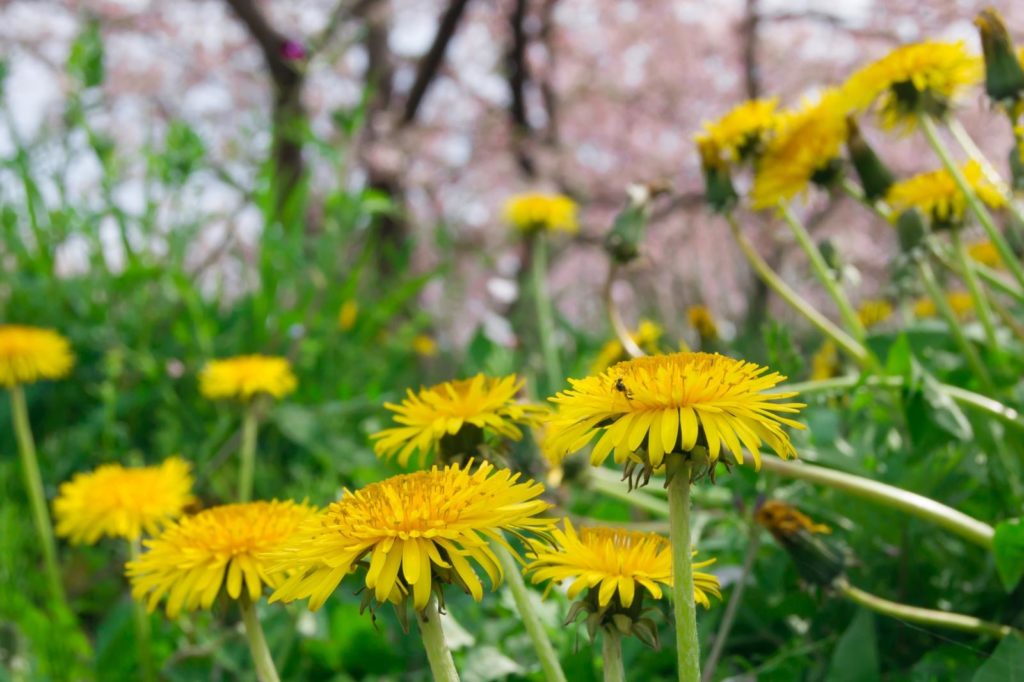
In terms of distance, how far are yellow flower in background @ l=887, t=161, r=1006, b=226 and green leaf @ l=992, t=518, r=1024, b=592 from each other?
0.54m

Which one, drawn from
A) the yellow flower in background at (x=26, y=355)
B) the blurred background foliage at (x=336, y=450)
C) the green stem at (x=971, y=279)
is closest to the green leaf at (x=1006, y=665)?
the blurred background foliage at (x=336, y=450)

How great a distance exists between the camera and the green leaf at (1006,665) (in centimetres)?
77

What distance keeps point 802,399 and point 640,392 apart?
764 millimetres

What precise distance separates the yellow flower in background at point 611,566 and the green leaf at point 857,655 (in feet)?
1.25

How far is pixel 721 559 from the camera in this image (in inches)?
52.9

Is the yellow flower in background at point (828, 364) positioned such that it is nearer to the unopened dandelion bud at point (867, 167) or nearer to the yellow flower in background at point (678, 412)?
the unopened dandelion bud at point (867, 167)

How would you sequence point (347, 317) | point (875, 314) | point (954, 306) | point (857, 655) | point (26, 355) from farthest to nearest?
point (347, 317)
point (954, 306)
point (875, 314)
point (26, 355)
point (857, 655)

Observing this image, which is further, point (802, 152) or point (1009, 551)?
point (802, 152)

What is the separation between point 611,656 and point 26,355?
58.4 inches

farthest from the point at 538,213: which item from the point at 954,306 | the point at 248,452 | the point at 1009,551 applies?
the point at 1009,551

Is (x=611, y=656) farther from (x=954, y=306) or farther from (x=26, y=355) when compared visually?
(x=954, y=306)

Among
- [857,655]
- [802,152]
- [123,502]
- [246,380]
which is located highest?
[802,152]

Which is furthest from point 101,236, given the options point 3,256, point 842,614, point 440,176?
point 440,176

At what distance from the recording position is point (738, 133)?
1354 millimetres
